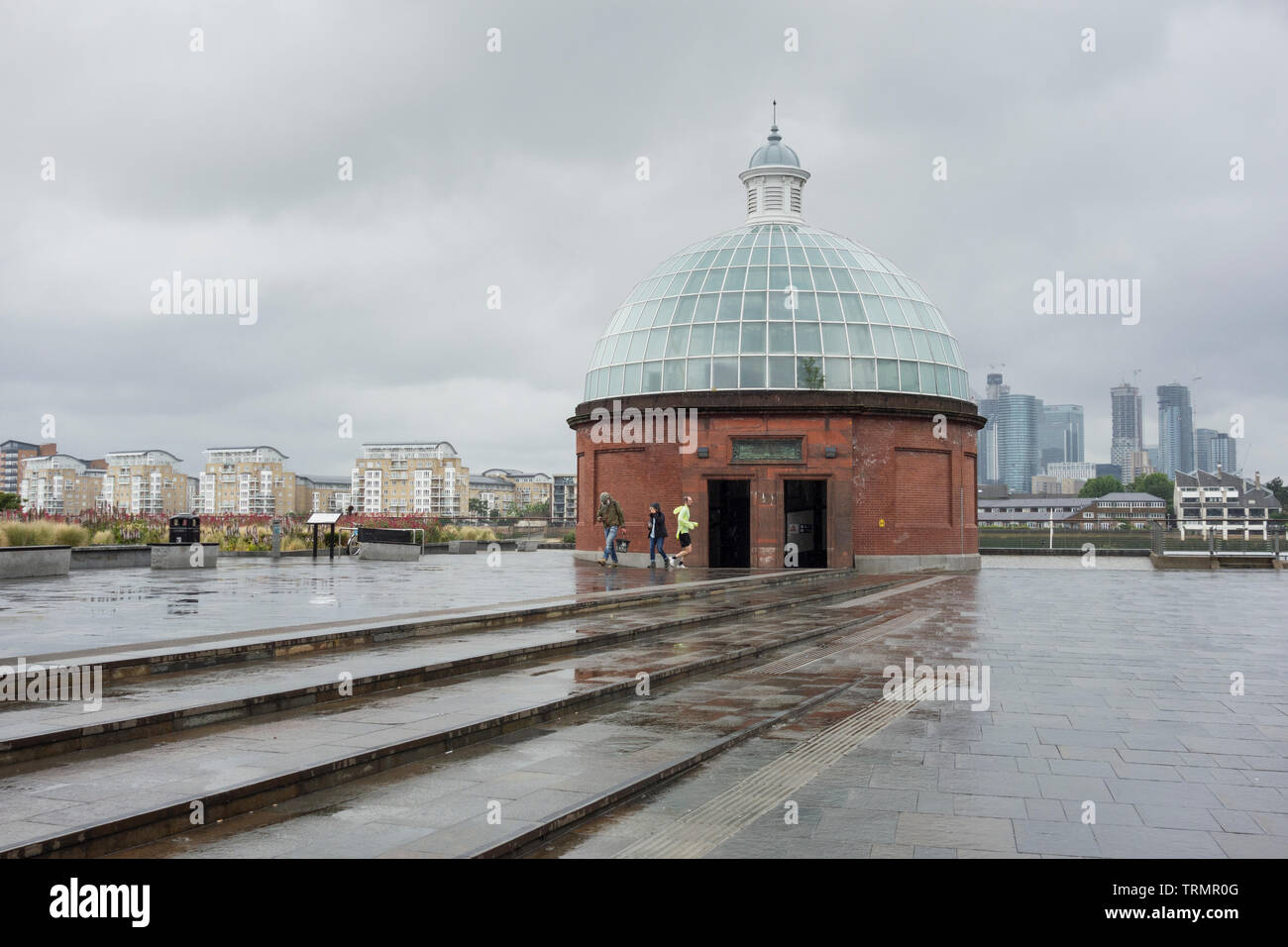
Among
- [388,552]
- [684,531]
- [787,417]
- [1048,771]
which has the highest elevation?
[787,417]

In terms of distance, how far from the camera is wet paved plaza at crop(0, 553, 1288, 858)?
16.6ft

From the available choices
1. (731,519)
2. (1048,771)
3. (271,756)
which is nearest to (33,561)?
(271,756)

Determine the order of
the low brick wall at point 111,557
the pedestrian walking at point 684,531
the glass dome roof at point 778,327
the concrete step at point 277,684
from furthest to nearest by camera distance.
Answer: the glass dome roof at point 778,327
the pedestrian walking at point 684,531
the low brick wall at point 111,557
the concrete step at point 277,684

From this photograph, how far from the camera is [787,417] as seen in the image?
29078mm

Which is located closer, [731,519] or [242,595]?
[242,595]

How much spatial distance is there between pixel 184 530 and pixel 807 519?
1930 centimetres

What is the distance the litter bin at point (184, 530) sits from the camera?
2438 centimetres

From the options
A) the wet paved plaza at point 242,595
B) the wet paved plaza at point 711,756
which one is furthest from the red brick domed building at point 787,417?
the wet paved plaza at point 711,756

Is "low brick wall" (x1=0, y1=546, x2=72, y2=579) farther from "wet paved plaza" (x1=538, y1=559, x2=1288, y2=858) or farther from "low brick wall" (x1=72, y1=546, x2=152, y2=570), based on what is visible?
"wet paved plaza" (x1=538, y1=559, x2=1288, y2=858)

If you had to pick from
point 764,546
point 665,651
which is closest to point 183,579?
point 665,651

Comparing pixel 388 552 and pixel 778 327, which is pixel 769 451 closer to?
pixel 778 327

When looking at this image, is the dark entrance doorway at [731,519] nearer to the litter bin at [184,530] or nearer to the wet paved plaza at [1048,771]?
the litter bin at [184,530]

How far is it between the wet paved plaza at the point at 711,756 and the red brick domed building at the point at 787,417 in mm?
16958

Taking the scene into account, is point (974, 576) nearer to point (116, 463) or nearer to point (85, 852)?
point (85, 852)
